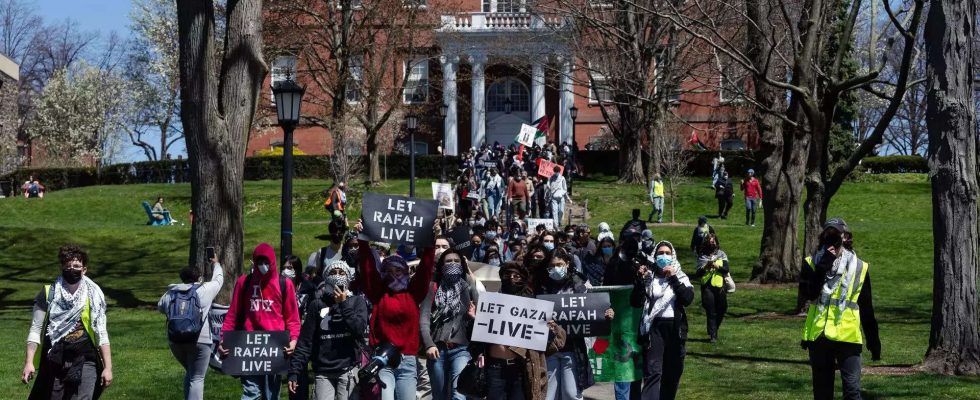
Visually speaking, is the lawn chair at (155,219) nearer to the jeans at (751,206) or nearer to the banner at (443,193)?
the banner at (443,193)

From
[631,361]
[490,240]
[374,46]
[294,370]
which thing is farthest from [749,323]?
[374,46]

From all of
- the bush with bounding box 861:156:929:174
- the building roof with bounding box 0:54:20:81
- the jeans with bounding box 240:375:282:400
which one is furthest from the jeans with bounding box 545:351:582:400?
the bush with bounding box 861:156:929:174

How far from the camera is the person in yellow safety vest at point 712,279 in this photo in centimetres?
1531

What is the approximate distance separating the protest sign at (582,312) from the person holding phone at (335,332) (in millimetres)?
1585

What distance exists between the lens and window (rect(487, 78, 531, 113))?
61.6m

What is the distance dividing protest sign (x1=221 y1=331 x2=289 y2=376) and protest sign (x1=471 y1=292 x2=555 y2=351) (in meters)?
1.99

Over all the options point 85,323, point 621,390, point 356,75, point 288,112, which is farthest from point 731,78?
point 356,75

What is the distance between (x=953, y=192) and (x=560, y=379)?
546 centimetres

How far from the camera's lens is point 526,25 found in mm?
55656

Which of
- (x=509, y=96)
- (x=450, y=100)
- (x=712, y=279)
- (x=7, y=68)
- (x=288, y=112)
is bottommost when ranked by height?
(x=712, y=279)

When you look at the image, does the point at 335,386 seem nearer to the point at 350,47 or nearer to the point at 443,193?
the point at 443,193

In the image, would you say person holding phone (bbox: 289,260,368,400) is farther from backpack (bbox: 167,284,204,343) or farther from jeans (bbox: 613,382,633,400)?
jeans (bbox: 613,382,633,400)

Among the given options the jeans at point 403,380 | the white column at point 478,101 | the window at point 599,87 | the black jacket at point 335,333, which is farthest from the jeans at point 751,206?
the black jacket at point 335,333

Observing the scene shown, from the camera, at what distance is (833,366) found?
32.6 ft
